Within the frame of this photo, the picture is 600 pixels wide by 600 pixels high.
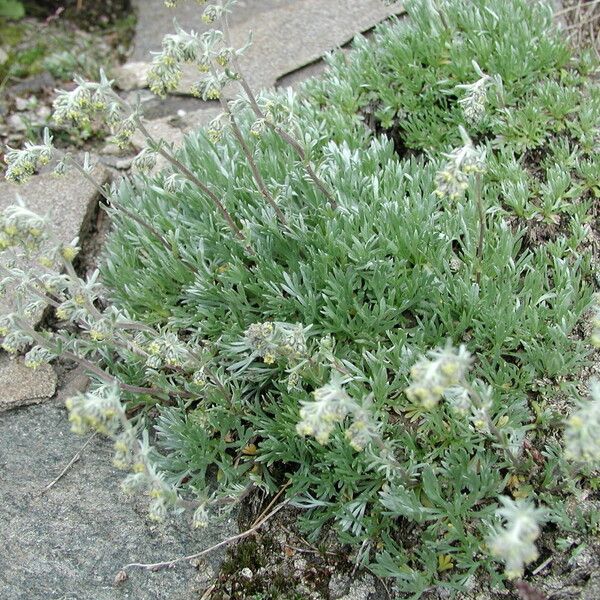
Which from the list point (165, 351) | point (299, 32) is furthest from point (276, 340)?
point (299, 32)

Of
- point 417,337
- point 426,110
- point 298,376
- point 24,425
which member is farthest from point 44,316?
point 426,110

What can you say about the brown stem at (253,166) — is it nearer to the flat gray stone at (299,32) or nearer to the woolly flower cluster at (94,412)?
the woolly flower cluster at (94,412)

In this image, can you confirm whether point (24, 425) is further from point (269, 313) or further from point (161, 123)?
point (161, 123)

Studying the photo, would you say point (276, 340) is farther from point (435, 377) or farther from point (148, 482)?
point (435, 377)

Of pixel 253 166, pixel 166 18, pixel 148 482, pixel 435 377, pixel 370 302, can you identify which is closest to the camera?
pixel 435 377

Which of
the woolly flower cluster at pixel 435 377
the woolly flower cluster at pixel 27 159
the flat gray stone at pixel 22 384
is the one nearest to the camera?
the woolly flower cluster at pixel 435 377

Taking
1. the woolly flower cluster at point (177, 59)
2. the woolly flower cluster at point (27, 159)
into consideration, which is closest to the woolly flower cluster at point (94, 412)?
the woolly flower cluster at point (27, 159)

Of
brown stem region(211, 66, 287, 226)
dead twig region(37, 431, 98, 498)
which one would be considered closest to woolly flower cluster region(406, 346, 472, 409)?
brown stem region(211, 66, 287, 226)
